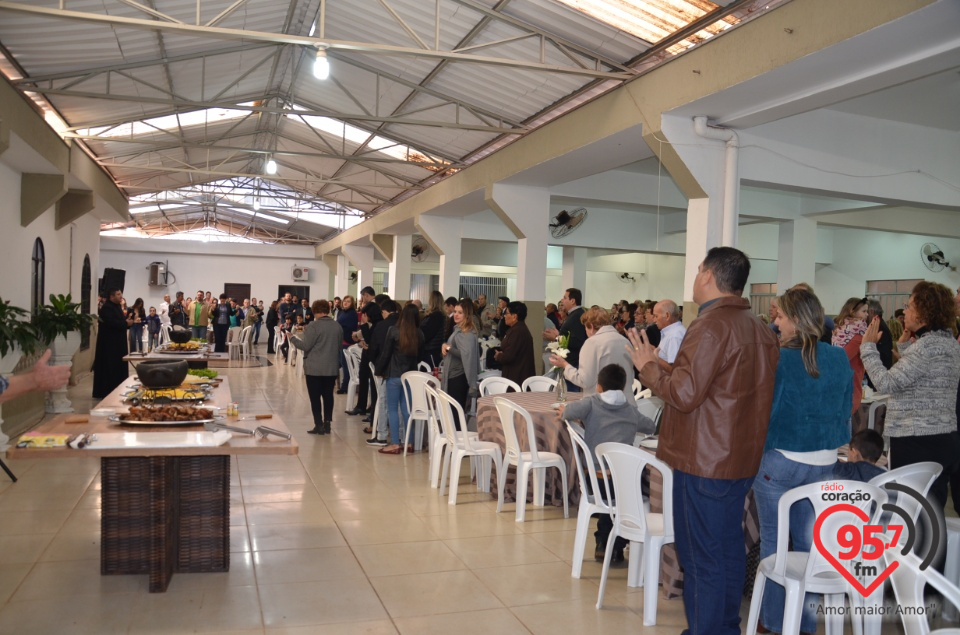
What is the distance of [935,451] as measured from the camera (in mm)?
3562

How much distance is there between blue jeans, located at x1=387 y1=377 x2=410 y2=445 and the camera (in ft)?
23.0

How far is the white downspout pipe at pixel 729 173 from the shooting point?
6.32m

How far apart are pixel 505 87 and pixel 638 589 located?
5.64 meters

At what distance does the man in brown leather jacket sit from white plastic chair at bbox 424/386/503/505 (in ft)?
8.25

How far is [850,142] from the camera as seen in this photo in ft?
24.9

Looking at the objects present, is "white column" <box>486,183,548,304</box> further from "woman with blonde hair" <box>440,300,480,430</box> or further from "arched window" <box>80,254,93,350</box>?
"arched window" <box>80,254,93,350</box>

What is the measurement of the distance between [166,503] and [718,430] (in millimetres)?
2481

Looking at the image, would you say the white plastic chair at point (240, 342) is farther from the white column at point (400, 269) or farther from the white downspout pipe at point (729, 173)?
the white downspout pipe at point (729, 173)

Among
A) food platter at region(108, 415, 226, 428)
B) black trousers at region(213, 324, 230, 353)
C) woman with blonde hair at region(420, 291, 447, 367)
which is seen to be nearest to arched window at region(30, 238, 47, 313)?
woman with blonde hair at region(420, 291, 447, 367)

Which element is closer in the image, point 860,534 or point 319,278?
point 860,534

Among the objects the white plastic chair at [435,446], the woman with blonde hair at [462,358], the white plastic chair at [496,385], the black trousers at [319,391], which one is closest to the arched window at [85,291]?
the black trousers at [319,391]

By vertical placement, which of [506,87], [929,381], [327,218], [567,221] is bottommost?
[929,381]

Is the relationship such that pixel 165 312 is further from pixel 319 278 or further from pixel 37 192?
pixel 37 192

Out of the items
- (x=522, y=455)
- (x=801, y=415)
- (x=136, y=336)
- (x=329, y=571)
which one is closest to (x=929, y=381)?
(x=801, y=415)
